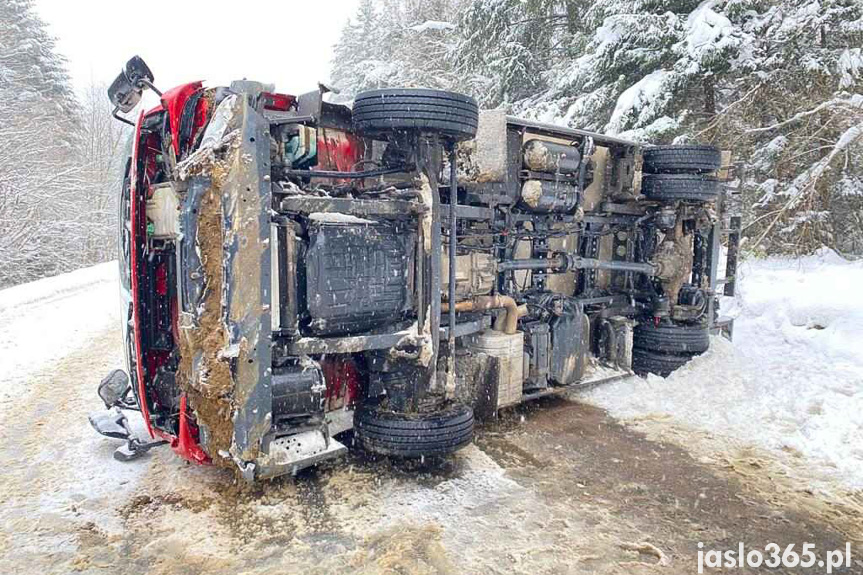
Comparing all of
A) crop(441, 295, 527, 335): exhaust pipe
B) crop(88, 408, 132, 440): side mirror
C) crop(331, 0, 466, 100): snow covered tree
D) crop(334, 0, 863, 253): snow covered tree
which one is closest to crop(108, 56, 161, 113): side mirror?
crop(88, 408, 132, 440): side mirror

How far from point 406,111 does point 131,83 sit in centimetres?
164

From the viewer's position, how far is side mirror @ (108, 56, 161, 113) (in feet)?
11.9

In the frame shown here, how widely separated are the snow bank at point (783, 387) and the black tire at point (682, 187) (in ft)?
5.55

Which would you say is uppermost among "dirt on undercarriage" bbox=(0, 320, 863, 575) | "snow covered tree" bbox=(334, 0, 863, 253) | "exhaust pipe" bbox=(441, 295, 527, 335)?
"snow covered tree" bbox=(334, 0, 863, 253)

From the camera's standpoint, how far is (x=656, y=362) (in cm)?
639

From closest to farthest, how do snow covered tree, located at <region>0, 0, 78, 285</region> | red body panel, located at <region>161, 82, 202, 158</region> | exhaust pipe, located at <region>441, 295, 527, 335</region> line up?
red body panel, located at <region>161, 82, 202, 158</region>
exhaust pipe, located at <region>441, 295, 527, 335</region>
snow covered tree, located at <region>0, 0, 78, 285</region>

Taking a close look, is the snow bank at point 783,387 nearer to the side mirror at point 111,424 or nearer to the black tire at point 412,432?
the black tire at point 412,432

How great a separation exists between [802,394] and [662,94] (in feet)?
23.2

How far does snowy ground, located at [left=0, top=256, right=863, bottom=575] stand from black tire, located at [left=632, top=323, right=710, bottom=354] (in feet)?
1.29

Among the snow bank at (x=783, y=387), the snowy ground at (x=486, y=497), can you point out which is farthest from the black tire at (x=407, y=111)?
the snow bank at (x=783, y=387)

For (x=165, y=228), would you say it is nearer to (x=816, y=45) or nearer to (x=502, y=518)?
(x=502, y=518)

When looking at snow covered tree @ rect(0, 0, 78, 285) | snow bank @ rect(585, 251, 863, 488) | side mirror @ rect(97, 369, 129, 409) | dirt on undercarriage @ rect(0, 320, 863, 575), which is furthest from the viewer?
snow covered tree @ rect(0, 0, 78, 285)

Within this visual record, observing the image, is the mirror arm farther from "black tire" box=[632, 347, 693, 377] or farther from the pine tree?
the pine tree

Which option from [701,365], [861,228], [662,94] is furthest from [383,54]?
[701,365]
